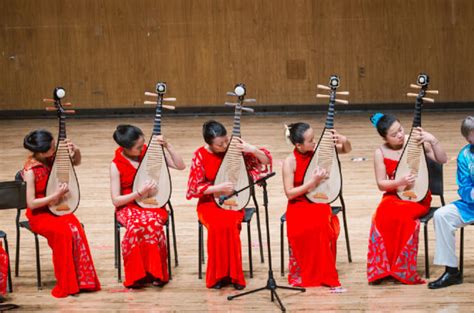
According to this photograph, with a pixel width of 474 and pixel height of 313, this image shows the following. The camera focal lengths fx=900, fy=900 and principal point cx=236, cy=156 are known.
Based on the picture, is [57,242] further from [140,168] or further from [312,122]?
[312,122]

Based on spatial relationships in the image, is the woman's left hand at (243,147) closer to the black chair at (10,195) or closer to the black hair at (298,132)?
the black hair at (298,132)

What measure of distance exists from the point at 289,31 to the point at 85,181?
16.9 ft

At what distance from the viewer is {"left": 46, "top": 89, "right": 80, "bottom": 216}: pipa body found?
567 centimetres

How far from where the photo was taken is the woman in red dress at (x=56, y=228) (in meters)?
5.68

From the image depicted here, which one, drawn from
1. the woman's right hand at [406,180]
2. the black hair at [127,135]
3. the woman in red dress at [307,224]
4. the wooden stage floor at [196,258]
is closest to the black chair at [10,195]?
the wooden stage floor at [196,258]

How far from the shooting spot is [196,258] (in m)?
6.42

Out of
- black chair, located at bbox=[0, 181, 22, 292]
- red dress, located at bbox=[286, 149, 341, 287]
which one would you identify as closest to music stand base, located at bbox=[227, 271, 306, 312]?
red dress, located at bbox=[286, 149, 341, 287]

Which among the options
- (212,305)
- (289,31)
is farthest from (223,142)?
(289,31)

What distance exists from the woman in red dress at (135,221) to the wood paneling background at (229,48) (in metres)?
7.50

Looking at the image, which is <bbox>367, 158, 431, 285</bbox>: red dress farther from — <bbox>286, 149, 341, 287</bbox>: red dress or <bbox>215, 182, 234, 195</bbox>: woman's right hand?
<bbox>215, 182, 234, 195</bbox>: woman's right hand

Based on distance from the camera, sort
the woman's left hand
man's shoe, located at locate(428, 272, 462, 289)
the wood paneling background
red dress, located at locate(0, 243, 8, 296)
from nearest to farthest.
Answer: red dress, located at locate(0, 243, 8, 296) < man's shoe, located at locate(428, 272, 462, 289) < the woman's left hand < the wood paneling background

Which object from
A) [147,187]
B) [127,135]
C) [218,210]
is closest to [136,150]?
[127,135]

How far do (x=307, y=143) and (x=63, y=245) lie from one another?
1.67 m

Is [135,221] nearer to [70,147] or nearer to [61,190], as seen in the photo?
[61,190]
